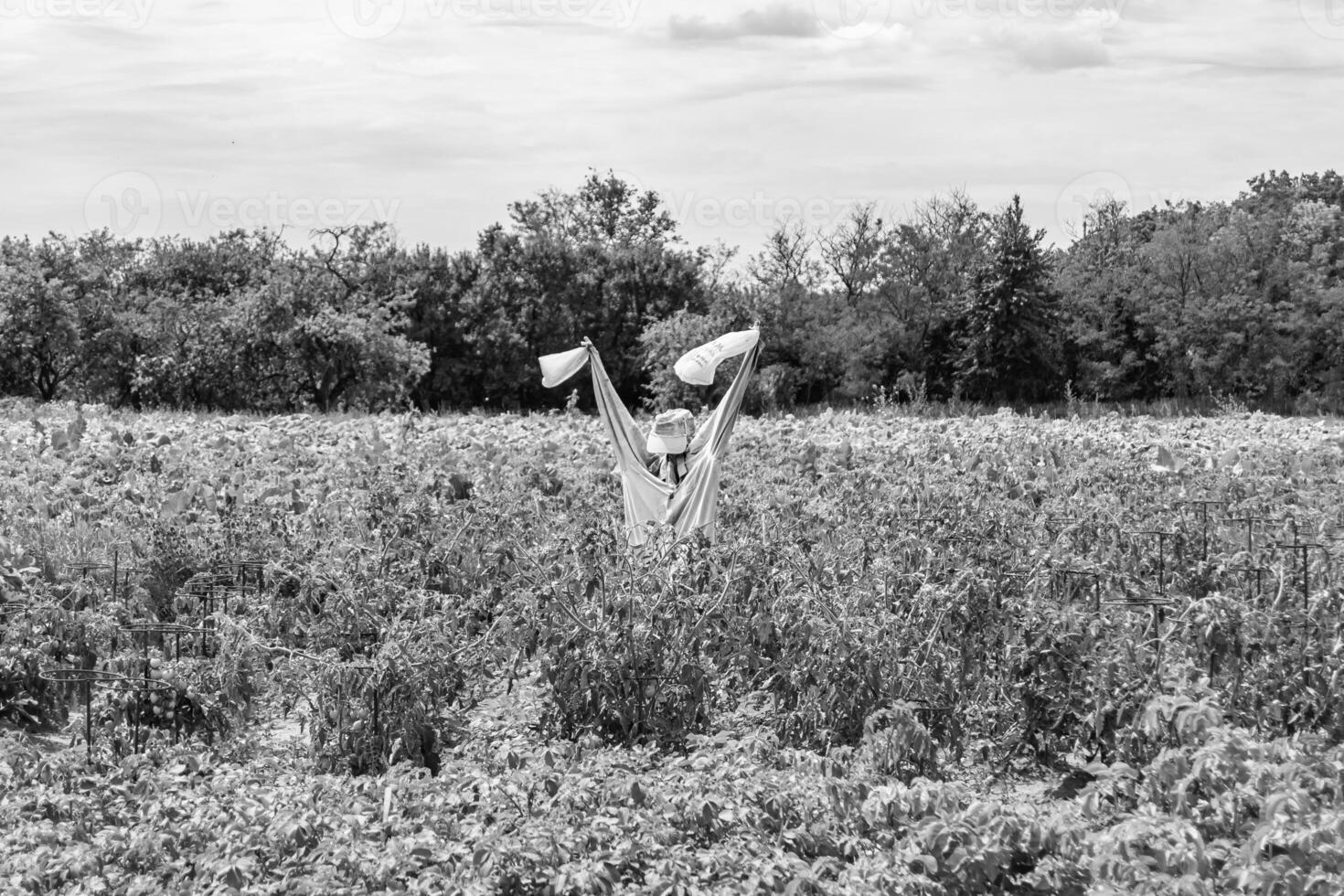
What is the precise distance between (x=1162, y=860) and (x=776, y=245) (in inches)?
1742

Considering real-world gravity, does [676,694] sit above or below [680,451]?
below

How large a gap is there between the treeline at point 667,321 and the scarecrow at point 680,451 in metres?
22.1

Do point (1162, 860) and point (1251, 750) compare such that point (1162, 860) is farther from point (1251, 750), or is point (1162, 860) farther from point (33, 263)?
point (33, 263)

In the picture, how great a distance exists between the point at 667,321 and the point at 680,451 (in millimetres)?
28510

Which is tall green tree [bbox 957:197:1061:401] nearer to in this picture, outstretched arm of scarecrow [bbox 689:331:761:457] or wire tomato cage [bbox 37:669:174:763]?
outstretched arm of scarecrow [bbox 689:331:761:457]

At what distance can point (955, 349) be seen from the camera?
3756 cm

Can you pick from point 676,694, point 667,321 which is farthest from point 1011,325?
point 676,694

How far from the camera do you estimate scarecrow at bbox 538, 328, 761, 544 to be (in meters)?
8.52

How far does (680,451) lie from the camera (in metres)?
8.66

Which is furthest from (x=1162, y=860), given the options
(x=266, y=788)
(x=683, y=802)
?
(x=266, y=788)

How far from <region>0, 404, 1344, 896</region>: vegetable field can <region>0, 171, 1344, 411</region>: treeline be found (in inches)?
822

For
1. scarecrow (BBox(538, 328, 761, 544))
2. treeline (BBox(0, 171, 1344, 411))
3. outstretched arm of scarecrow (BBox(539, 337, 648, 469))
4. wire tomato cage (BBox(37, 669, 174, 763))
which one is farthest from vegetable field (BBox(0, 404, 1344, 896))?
treeline (BBox(0, 171, 1344, 411))

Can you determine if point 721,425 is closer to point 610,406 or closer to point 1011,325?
point 610,406

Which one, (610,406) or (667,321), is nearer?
(610,406)
